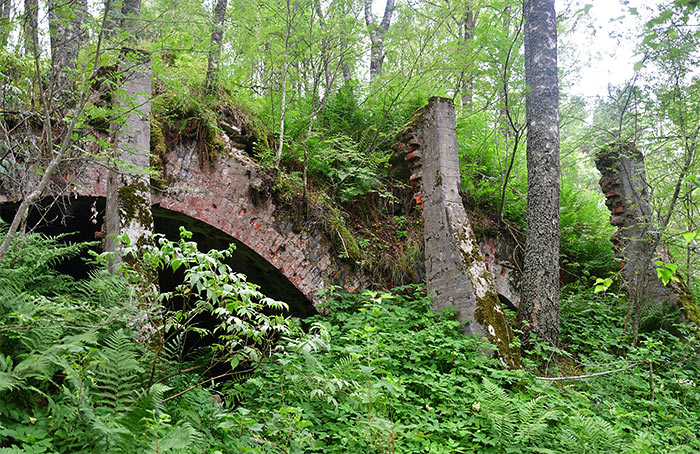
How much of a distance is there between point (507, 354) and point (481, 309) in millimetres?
584

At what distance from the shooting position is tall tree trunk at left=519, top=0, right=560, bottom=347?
597 cm

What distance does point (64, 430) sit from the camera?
7.97ft

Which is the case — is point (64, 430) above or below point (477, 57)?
below

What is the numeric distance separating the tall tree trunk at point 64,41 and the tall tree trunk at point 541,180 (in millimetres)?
5644

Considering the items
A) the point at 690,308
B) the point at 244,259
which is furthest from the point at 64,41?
the point at 690,308

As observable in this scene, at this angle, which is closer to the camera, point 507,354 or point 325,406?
point 325,406

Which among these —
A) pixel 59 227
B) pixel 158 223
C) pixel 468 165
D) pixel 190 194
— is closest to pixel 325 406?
pixel 190 194

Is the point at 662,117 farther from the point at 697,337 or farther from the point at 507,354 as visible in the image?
the point at 507,354

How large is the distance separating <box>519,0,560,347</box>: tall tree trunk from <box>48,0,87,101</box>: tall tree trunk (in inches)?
222

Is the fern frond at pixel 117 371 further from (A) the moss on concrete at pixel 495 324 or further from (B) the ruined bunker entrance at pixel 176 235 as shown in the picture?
(A) the moss on concrete at pixel 495 324

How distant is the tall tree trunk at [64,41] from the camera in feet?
10.6

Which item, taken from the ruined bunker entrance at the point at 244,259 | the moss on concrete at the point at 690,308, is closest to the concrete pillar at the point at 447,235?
the ruined bunker entrance at the point at 244,259

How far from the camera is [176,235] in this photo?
21.4 feet

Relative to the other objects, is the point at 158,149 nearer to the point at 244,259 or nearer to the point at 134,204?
the point at 134,204
